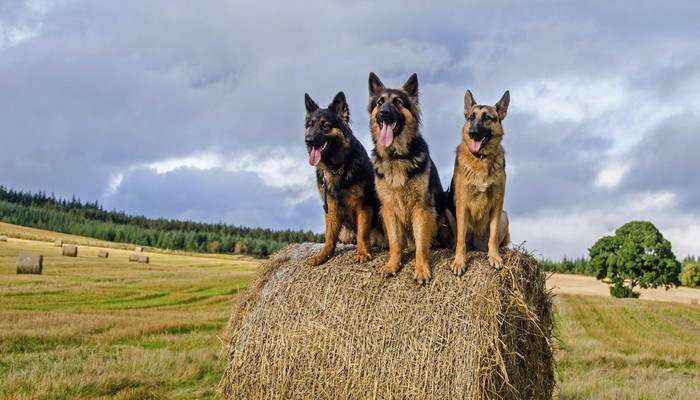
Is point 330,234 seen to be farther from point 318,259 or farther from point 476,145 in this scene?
point 476,145

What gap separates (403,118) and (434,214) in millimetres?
871

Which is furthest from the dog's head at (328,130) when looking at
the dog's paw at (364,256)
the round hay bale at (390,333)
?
the round hay bale at (390,333)

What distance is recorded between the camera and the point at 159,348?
35.5 ft

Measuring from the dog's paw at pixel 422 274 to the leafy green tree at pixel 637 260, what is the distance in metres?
40.7

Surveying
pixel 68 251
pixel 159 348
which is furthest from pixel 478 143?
pixel 68 251

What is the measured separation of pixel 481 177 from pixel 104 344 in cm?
843

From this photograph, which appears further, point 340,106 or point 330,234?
point 330,234

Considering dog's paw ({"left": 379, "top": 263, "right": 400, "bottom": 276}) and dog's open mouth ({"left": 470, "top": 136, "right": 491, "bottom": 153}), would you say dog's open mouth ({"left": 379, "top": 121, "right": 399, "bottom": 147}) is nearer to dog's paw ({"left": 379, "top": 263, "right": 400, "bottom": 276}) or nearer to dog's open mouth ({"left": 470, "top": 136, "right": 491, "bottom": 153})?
dog's open mouth ({"left": 470, "top": 136, "right": 491, "bottom": 153})

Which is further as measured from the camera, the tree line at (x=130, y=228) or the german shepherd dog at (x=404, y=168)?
the tree line at (x=130, y=228)

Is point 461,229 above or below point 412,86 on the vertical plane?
below

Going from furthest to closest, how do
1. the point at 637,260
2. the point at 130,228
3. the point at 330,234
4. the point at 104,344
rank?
the point at 130,228
the point at 637,260
the point at 104,344
the point at 330,234

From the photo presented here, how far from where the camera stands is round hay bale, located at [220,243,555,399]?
15.7ft

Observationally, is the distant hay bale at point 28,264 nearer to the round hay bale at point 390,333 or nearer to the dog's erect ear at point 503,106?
the round hay bale at point 390,333

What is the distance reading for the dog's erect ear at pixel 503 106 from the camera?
513 cm
